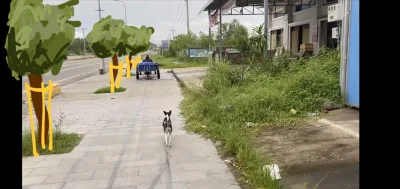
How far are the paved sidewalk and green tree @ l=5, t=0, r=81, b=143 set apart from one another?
5.59ft

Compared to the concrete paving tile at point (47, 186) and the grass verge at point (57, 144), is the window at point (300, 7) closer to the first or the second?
the grass verge at point (57, 144)

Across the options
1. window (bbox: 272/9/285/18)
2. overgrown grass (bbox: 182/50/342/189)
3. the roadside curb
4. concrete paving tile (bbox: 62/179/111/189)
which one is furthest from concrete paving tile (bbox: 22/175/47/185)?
window (bbox: 272/9/285/18)

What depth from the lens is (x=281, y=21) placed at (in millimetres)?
25828

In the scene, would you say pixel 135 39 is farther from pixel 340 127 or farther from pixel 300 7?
pixel 300 7

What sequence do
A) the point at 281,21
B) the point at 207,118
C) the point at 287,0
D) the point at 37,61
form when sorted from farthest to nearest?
the point at 281,21 → the point at 287,0 → the point at 207,118 → the point at 37,61

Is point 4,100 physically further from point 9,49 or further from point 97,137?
point 97,137

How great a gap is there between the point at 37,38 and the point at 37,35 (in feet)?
0.06

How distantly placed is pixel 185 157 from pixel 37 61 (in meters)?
2.72

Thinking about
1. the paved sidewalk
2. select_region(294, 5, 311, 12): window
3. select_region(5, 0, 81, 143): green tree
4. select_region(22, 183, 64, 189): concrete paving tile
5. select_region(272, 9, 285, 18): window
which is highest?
select_region(272, 9, 285, 18): window

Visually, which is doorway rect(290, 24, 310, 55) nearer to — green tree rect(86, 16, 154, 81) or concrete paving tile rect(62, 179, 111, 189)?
concrete paving tile rect(62, 179, 111, 189)

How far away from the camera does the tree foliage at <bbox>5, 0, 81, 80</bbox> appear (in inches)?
80.6

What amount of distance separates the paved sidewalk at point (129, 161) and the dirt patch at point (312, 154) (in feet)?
2.25
